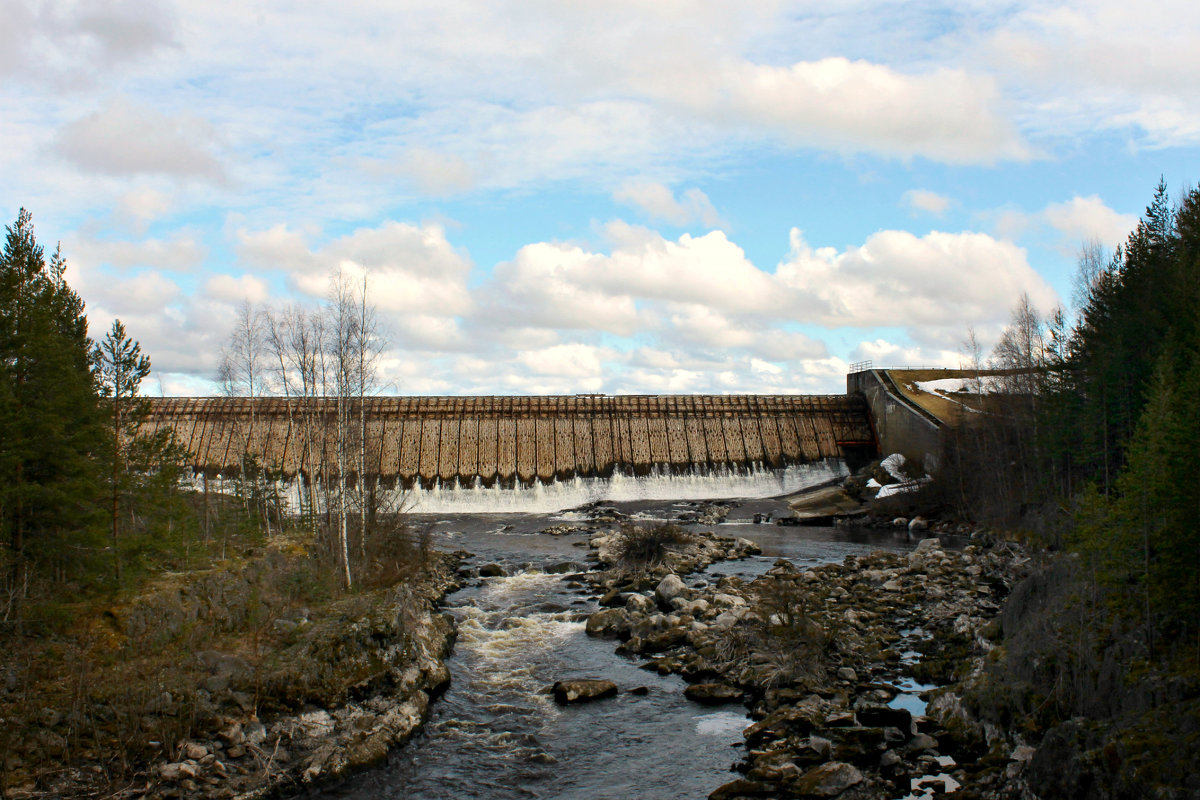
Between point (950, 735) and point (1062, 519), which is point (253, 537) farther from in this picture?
point (1062, 519)

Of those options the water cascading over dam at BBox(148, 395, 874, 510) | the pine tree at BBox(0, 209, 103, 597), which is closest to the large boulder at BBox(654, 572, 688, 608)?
the pine tree at BBox(0, 209, 103, 597)

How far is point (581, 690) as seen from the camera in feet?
56.8

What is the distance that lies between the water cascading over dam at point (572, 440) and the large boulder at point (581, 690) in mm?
38342

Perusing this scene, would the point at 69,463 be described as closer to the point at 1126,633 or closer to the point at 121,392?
the point at 121,392

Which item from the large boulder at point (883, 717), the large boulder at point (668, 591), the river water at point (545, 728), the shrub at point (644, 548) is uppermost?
the shrub at point (644, 548)

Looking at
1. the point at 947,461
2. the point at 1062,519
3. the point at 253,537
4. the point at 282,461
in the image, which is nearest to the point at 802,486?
the point at 947,461

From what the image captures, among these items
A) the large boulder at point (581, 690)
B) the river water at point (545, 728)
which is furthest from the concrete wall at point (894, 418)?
the large boulder at point (581, 690)

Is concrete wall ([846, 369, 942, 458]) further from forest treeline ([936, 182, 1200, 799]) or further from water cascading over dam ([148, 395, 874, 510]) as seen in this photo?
forest treeline ([936, 182, 1200, 799])

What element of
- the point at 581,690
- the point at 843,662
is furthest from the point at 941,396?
the point at 581,690

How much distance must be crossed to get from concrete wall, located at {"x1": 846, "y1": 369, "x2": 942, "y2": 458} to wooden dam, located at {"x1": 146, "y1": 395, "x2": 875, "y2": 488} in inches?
60.4

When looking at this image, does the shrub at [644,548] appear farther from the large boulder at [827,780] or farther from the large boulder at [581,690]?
the large boulder at [827,780]

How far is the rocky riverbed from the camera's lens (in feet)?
42.3

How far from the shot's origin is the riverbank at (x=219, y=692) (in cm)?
1238

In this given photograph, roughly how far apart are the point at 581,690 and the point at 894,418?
43.6m
